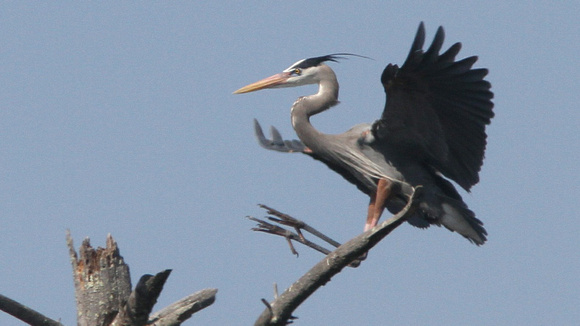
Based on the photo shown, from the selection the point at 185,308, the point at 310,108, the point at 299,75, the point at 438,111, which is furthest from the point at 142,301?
the point at 299,75

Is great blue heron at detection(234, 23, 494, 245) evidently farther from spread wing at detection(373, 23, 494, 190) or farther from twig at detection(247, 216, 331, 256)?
twig at detection(247, 216, 331, 256)

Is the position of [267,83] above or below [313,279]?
above

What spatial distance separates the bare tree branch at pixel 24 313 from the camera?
4270 millimetres

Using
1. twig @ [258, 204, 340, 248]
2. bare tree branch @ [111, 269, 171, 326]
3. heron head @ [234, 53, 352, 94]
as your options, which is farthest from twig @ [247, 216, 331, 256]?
bare tree branch @ [111, 269, 171, 326]

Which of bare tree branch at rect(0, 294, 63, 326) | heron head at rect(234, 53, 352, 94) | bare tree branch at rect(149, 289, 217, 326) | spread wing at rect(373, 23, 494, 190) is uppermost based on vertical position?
heron head at rect(234, 53, 352, 94)

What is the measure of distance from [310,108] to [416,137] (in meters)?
1.00

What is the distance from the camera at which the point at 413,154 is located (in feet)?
23.0

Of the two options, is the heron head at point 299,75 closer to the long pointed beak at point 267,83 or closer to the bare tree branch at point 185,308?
the long pointed beak at point 267,83

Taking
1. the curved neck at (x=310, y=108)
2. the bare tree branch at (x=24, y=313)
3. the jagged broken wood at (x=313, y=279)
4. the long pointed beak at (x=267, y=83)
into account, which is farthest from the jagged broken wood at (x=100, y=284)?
the long pointed beak at (x=267, y=83)

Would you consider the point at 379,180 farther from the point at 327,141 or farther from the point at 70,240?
the point at 70,240

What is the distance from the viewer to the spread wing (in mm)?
6303

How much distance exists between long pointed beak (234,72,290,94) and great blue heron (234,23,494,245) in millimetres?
80

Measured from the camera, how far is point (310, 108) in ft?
24.1

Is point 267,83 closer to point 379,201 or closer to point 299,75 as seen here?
point 299,75
